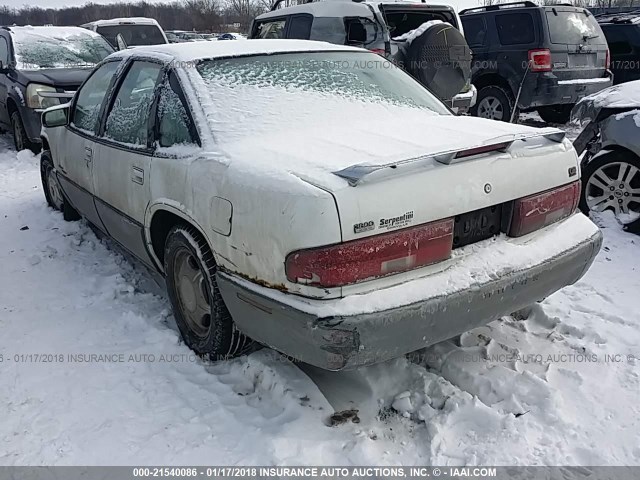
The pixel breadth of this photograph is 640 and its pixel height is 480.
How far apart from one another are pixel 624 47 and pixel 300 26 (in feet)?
21.1

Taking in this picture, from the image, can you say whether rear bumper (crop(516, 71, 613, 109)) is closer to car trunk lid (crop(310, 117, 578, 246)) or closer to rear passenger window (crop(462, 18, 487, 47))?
rear passenger window (crop(462, 18, 487, 47))

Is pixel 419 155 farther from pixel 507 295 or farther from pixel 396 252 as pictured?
pixel 507 295

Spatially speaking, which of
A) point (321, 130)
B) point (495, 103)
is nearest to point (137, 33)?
point (495, 103)

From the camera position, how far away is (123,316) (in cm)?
361

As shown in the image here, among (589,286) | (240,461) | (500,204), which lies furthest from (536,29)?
(240,461)

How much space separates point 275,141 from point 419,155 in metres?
0.75

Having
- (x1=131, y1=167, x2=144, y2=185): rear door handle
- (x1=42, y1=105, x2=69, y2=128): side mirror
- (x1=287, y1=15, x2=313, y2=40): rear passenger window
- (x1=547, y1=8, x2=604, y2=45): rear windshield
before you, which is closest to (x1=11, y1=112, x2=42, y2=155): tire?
(x1=287, y1=15, x2=313, y2=40): rear passenger window

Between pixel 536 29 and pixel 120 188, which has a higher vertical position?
pixel 536 29

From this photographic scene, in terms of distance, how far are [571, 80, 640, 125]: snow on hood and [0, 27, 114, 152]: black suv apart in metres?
6.58

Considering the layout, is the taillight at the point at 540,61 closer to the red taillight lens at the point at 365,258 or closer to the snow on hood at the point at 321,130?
the snow on hood at the point at 321,130

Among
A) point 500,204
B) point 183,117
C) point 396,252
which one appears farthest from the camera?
point 183,117

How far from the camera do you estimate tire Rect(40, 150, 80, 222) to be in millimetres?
5371

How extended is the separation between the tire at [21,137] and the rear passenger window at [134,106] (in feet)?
17.6

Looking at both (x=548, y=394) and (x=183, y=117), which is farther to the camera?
(x=183, y=117)
